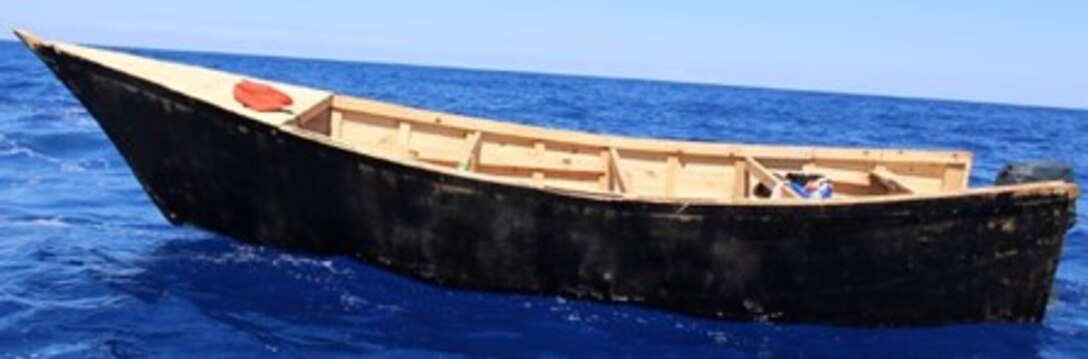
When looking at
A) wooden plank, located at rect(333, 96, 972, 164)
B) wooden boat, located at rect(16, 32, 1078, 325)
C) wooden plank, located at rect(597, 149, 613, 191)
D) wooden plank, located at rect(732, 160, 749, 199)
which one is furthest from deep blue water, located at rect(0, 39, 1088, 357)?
wooden plank, located at rect(732, 160, 749, 199)

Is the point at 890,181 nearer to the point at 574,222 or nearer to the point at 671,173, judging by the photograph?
the point at 671,173

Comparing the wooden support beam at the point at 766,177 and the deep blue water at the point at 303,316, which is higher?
the wooden support beam at the point at 766,177

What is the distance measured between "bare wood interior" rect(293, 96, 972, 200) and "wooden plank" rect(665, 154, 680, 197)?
0.5 inches

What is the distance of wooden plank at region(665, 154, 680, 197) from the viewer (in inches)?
417

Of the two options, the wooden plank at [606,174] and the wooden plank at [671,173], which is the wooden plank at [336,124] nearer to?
the wooden plank at [606,174]

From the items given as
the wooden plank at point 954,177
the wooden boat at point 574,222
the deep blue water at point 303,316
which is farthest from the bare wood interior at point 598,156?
the deep blue water at point 303,316

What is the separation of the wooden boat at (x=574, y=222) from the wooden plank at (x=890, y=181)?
4 cm

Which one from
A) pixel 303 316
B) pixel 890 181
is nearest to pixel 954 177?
pixel 890 181

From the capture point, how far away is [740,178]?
10656mm

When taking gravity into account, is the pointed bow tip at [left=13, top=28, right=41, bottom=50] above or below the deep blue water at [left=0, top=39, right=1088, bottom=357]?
above

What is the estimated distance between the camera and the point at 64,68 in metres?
9.03

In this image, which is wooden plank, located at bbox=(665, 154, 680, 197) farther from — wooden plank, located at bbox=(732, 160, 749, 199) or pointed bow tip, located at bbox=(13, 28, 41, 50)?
pointed bow tip, located at bbox=(13, 28, 41, 50)

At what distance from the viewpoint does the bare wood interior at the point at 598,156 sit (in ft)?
34.3

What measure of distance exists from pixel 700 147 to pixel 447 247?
351 cm
